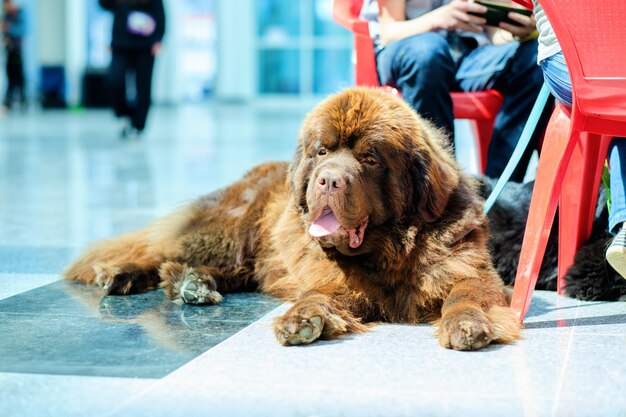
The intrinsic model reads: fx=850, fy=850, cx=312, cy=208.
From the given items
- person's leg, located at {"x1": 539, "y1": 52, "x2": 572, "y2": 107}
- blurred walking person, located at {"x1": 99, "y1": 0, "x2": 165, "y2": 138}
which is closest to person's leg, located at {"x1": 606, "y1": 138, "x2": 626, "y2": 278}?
person's leg, located at {"x1": 539, "y1": 52, "x2": 572, "y2": 107}

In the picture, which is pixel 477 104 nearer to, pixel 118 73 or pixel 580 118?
pixel 580 118

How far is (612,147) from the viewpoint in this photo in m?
3.22

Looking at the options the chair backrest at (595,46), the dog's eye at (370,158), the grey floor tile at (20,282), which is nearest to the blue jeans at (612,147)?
the chair backrest at (595,46)

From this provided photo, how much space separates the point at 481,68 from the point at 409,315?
1765 millimetres

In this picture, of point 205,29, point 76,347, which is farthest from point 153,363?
point 205,29

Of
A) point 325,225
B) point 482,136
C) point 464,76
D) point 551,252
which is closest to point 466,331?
point 325,225

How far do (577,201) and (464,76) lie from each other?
1.12m

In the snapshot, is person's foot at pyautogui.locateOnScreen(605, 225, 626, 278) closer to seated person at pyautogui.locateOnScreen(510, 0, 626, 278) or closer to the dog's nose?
seated person at pyautogui.locateOnScreen(510, 0, 626, 278)

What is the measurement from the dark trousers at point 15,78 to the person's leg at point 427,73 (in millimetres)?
18171

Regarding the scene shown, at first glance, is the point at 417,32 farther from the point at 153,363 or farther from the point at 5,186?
the point at 5,186

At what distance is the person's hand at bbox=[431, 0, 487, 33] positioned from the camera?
13.2 feet

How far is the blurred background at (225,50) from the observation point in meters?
24.1

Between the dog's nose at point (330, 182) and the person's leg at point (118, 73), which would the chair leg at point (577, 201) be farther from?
the person's leg at point (118, 73)

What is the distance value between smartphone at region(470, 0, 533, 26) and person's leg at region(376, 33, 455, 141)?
23 cm
